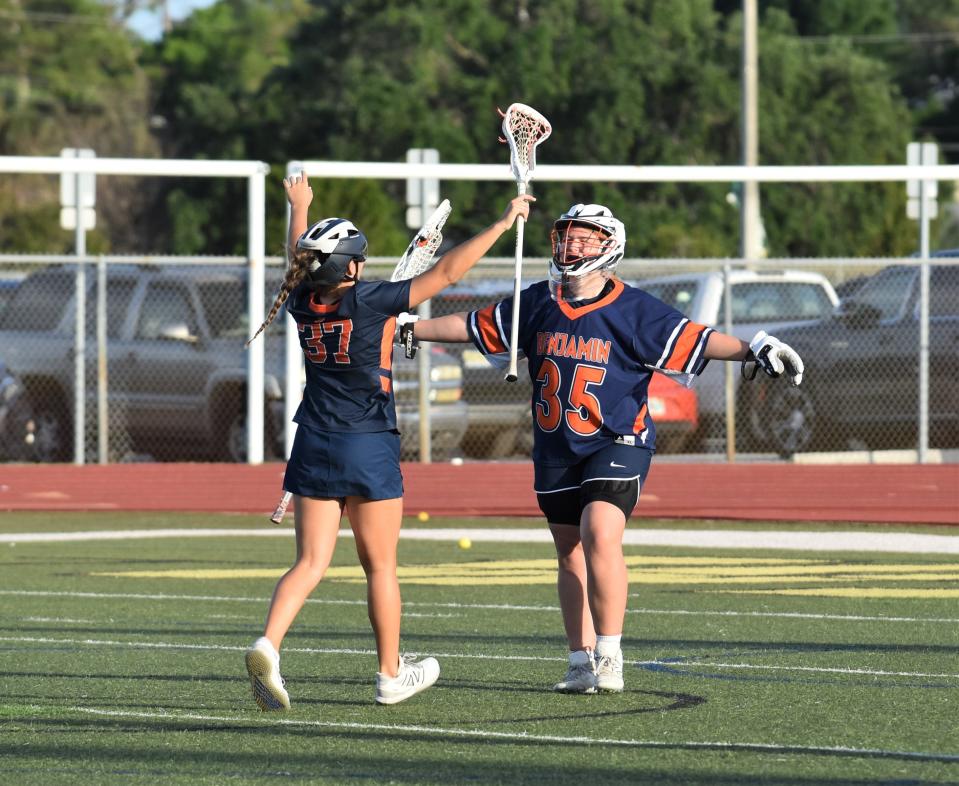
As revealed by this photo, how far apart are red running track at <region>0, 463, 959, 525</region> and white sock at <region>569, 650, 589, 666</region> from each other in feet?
32.0

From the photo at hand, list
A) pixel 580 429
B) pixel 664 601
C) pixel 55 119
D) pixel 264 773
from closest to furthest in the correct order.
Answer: pixel 264 773 → pixel 580 429 → pixel 664 601 → pixel 55 119

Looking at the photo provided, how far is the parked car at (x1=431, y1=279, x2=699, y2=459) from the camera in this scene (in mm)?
18156

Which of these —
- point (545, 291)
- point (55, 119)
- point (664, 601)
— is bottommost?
point (664, 601)

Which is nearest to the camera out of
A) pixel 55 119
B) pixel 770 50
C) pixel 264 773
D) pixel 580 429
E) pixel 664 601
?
pixel 264 773

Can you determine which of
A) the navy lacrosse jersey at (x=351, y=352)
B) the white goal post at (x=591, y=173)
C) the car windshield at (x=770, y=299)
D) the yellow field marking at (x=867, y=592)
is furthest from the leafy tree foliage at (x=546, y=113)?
the navy lacrosse jersey at (x=351, y=352)

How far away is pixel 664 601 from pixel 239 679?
377cm

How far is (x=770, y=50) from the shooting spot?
187ft

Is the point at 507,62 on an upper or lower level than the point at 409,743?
upper

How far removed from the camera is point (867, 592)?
39.2ft

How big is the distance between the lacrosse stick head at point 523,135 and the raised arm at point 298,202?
2.72ft

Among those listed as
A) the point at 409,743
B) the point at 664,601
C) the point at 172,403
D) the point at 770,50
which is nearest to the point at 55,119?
the point at 770,50

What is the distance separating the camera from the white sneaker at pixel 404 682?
751cm

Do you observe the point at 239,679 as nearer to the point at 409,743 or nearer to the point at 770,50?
the point at 409,743

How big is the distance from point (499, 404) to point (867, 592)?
6.87 meters
